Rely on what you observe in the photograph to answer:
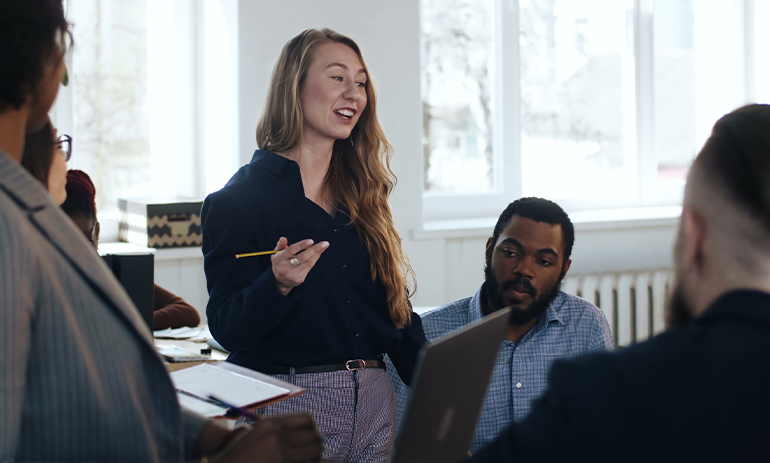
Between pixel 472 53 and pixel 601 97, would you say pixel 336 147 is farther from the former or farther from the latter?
pixel 601 97

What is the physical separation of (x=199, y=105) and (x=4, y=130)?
2.97m

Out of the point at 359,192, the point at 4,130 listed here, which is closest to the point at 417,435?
the point at 4,130

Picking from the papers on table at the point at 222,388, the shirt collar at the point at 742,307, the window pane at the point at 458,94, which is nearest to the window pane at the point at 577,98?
the window pane at the point at 458,94

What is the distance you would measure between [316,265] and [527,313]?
2.01 feet

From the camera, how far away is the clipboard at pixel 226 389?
1.23 metres

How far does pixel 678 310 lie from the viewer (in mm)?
934

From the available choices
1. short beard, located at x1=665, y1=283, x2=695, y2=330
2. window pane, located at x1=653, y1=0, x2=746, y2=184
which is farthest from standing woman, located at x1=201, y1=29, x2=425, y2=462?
window pane, located at x1=653, y1=0, x2=746, y2=184

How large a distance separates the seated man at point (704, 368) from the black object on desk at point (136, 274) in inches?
48.3

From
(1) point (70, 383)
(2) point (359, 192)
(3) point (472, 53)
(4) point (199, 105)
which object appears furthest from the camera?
(3) point (472, 53)

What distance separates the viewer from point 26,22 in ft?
2.38

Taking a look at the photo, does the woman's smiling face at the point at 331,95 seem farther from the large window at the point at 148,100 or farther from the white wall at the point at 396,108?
the large window at the point at 148,100

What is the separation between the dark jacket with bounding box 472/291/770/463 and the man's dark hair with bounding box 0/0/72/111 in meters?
0.67

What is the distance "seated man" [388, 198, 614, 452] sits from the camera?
1.85m

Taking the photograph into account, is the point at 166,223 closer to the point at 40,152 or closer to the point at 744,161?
the point at 40,152
